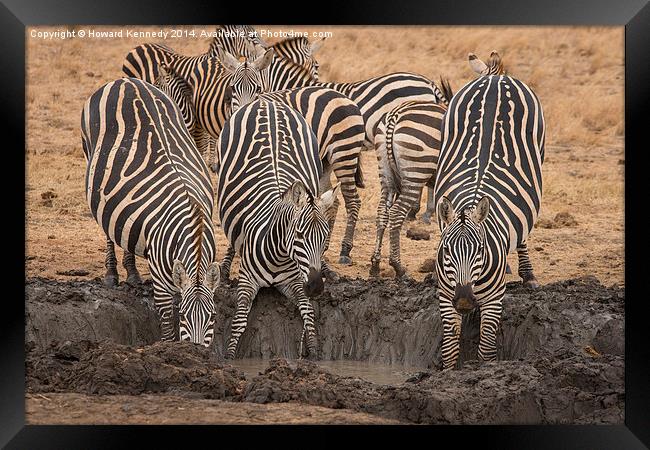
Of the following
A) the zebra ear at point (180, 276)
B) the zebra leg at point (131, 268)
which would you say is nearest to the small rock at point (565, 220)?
the zebra leg at point (131, 268)

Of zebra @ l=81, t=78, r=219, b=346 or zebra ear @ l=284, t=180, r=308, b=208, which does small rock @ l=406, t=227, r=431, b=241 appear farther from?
zebra ear @ l=284, t=180, r=308, b=208

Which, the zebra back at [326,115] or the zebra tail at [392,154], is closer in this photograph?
the zebra tail at [392,154]

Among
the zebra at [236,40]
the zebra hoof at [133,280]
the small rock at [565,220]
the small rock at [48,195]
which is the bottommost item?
the zebra hoof at [133,280]

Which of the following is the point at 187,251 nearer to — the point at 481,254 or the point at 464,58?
the point at 481,254

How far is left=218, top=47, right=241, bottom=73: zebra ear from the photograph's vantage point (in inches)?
518

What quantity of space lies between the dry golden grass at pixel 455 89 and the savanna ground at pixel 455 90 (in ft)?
0.07

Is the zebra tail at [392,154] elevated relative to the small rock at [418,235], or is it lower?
elevated

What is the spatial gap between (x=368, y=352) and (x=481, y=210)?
2107 mm

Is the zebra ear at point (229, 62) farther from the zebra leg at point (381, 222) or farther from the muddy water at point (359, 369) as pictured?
the muddy water at point (359, 369)

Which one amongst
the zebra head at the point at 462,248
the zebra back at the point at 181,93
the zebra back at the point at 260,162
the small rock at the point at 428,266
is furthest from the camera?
the zebra back at the point at 181,93

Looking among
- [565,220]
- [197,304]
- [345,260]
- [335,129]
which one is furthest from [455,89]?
[197,304]

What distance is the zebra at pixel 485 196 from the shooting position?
922 cm

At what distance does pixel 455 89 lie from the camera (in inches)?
712

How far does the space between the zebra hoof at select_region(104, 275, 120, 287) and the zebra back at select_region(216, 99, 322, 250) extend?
1290mm
